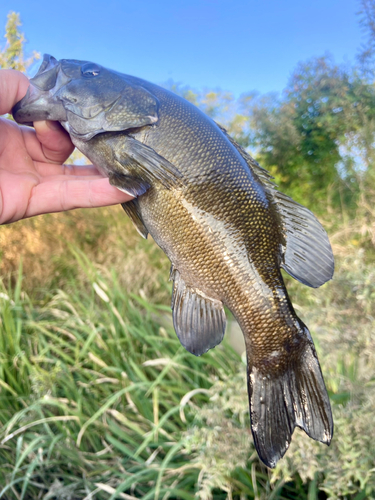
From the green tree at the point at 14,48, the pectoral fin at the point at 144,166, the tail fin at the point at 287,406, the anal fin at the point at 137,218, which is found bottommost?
the tail fin at the point at 287,406

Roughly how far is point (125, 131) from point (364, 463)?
166 cm

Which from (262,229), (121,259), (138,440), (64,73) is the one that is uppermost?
(64,73)

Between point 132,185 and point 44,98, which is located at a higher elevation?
point 44,98

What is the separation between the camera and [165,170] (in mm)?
1089

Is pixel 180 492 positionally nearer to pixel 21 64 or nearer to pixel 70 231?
pixel 70 231

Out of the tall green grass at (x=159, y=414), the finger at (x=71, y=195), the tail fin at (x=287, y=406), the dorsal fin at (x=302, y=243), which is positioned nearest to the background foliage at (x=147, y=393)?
the tall green grass at (x=159, y=414)

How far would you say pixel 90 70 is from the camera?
1.25 m

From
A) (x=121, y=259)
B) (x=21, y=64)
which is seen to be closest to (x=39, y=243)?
(x=121, y=259)

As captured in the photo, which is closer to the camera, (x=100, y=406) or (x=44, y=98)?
(x=44, y=98)

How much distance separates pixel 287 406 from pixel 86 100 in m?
1.15

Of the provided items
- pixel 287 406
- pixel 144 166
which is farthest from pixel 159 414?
pixel 144 166

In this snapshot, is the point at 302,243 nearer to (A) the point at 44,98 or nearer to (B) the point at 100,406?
(A) the point at 44,98

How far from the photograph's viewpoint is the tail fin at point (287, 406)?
1059mm

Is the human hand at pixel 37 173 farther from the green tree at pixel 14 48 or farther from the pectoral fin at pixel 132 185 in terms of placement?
the green tree at pixel 14 48
